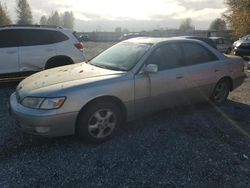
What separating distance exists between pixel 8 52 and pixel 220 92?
5348 millimetres

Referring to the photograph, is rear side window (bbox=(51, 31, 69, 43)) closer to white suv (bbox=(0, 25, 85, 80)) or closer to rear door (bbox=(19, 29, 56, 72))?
white suv (bbox=(0, 25, 85, 80))

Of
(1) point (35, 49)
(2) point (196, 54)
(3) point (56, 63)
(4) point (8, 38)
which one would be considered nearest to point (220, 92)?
(2) point (196, 54)

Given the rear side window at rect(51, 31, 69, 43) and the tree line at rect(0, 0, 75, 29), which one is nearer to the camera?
the rear side window at rect(51, 31, 69, 43)

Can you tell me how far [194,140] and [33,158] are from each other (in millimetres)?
2371

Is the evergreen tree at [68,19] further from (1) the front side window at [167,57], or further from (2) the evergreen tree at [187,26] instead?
(1) the front side window at [167,57]

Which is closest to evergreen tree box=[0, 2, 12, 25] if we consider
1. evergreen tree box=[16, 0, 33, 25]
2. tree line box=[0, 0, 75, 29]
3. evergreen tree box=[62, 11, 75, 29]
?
tree line box=[0, 0, 75, 29]

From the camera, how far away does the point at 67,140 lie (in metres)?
4.48

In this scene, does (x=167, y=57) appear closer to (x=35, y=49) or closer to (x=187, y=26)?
(x=35, y=49)

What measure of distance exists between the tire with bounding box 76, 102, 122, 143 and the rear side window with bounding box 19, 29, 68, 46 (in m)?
4.49

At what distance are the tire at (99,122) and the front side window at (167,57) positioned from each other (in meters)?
1.07

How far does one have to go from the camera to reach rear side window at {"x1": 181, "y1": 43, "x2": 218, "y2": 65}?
5455 mm

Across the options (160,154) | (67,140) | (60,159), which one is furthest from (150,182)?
(67,140)

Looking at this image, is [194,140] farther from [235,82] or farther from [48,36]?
[48,36]

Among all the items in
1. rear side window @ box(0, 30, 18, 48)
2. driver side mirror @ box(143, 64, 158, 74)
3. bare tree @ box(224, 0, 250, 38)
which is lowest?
driver side mirror @ box(143, 64, 158, 74)
